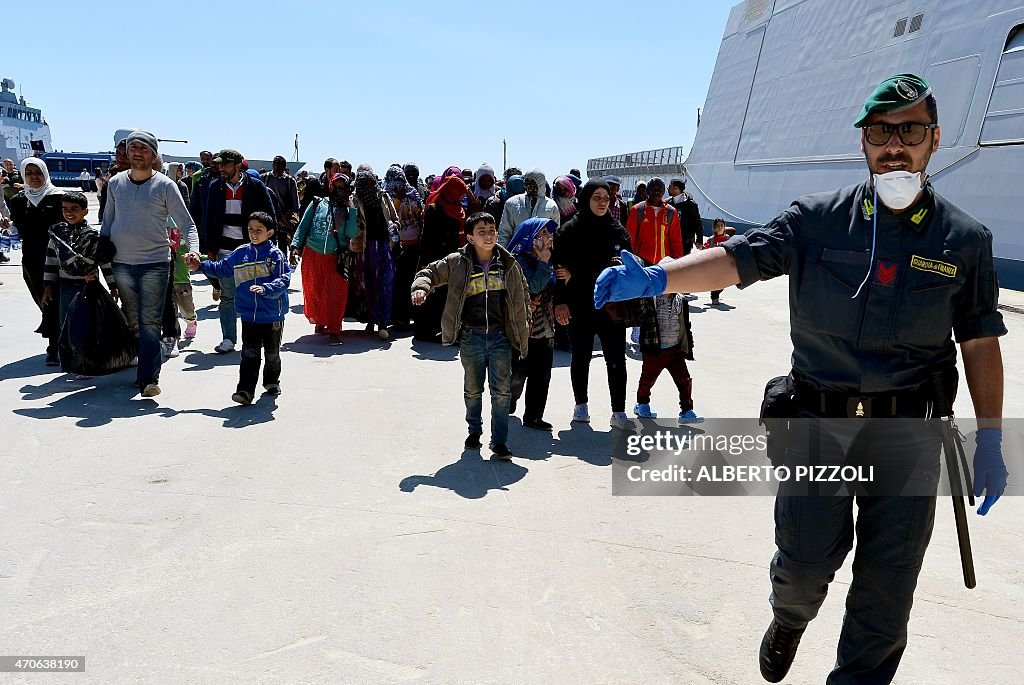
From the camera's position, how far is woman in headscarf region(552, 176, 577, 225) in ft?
27.5

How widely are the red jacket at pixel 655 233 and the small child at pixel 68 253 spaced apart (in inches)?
207

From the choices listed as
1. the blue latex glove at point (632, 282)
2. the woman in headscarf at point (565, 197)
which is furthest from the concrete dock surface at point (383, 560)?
the woman in headscarf at point (565, 197)

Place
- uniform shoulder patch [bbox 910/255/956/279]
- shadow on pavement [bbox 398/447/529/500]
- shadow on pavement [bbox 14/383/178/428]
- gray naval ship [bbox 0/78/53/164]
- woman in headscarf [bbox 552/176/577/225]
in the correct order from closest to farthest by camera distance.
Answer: uniform shoulder patch [bbox 910/255/956/279], shadow on pavement [bbox 398/447/529/500], shadow on pavement [bbox 14/383/178/428], woman in headscarf [bbox 552/176/577/225], gray naval ship [bbox 0/78/53/164]

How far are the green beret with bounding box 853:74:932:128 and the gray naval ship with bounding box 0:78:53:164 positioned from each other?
181 feet

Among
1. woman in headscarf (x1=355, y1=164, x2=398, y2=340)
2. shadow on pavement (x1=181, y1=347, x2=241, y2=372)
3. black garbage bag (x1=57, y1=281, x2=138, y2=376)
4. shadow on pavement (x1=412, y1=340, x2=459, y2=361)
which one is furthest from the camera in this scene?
woman in headscarf (x1=355, y1=164, x2=398, y2=340)

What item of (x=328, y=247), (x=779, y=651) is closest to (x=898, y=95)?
(x=779, y=651)

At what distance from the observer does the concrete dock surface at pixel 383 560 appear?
9.62ft

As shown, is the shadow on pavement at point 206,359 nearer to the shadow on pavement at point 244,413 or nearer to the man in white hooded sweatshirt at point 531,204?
the shadow on pavement at point 244,413

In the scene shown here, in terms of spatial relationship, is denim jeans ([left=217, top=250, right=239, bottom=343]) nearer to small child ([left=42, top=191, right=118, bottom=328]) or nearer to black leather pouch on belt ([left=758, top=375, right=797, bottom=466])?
small child ([left=42, top=191, right=118, bottom=328])

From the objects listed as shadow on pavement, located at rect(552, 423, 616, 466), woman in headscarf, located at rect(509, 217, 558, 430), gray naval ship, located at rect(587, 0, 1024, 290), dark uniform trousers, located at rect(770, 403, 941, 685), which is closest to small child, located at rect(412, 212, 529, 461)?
shadow on pavement, located at rect(552, 423, 616, 466)

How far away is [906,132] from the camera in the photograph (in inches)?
98.6

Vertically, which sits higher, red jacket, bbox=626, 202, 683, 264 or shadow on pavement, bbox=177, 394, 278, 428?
red jacket, bbox=626, 202, 683, 264

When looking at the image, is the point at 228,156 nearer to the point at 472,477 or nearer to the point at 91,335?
the point at 91,335

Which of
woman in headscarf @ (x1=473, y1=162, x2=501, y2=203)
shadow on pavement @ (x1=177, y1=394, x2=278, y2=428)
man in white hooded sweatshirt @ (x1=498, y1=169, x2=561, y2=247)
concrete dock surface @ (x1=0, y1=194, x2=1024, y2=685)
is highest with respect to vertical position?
woman in headscarf @ (x1=473, y1=162, x2=501, y2=203)
